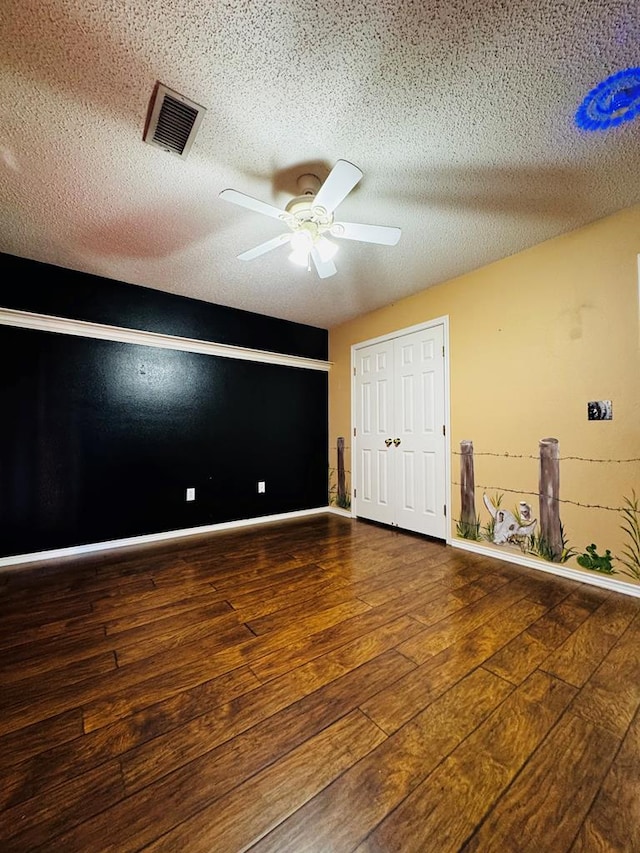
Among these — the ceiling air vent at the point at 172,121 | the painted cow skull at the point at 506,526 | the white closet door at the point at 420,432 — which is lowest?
the painted cow skull at the point at 506,526

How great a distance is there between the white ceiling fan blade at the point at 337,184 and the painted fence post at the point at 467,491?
2235mm

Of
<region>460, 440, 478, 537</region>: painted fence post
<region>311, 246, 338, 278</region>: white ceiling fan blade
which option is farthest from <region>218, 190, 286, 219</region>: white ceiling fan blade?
<region>460, 440, 478, 537</region>: painted fence post

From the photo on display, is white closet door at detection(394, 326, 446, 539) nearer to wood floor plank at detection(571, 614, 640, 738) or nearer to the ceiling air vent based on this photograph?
wood floor plank at detection(571, 614, 640, 738)

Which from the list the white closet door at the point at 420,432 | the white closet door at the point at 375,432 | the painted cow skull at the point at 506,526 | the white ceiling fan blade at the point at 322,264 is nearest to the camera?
the white ceiling fan blade at the point at 322,264

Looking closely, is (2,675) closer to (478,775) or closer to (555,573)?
Result: (478,775)

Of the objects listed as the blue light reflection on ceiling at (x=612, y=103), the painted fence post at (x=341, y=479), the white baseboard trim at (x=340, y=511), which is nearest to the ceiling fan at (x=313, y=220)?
the blue light reflection on ceiling at (x=612, y=103)

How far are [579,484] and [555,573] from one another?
26.4 inches

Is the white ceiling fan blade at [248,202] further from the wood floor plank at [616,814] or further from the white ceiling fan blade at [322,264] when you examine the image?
the wood floor plank at [616,814]

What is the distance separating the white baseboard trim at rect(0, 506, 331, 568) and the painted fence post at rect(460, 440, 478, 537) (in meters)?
1.96

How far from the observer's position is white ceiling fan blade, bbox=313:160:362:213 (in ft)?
4.75

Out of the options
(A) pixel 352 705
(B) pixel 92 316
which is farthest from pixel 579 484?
(B) pixel 92 316

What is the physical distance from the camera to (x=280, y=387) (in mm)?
4129

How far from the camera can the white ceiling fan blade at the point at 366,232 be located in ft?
6.01

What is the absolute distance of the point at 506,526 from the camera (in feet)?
8.93
